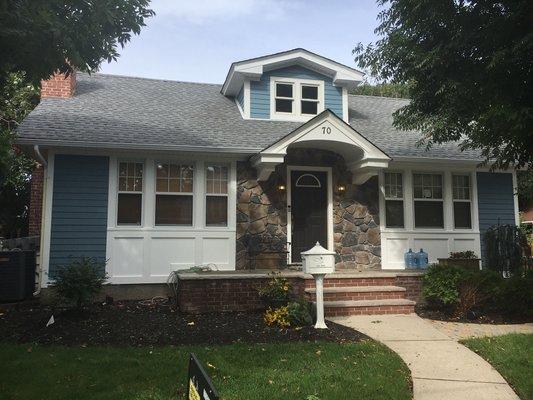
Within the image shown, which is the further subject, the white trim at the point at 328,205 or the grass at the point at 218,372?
the white trim at the point at 328,205

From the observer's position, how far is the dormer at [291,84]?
440 inches

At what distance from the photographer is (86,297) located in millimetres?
7242

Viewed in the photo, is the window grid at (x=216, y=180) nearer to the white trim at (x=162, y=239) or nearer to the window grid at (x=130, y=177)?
the white trim at (x=162, y=239)

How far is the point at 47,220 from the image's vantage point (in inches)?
348

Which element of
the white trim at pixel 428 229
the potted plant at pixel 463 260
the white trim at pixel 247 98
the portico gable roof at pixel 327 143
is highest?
the white trim at pixel 247 98

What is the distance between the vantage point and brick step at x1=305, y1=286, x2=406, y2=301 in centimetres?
793

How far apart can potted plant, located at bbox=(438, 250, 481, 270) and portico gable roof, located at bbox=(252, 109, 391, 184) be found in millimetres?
2473

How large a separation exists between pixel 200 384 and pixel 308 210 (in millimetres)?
8527

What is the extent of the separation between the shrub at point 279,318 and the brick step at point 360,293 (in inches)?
46.0

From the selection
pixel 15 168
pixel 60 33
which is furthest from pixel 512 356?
pixel 15 168

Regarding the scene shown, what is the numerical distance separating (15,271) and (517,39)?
9.48 m

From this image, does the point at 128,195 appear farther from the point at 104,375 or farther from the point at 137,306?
the point at 104,375

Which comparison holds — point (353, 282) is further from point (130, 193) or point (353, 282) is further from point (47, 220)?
point (47, 220)

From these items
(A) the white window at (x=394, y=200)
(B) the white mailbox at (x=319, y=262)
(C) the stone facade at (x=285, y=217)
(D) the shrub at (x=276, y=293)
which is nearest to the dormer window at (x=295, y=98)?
(C) the stone facade at (x=285, y=217)
